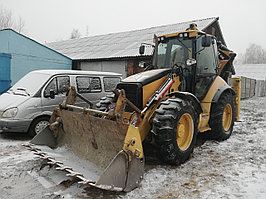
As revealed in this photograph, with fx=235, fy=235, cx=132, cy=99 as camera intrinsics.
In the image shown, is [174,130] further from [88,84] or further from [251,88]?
[251,88]

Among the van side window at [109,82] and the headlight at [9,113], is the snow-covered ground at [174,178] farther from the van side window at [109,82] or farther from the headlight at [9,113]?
the van side window at [109,82]

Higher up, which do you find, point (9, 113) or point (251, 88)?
point (251, 88)

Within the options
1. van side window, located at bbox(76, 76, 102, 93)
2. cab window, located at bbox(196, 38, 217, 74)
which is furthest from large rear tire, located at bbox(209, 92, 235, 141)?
van side window, located at bbox(76, 76, 102, 93)

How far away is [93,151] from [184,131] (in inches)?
69.0

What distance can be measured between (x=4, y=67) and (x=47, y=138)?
7260 millimetres

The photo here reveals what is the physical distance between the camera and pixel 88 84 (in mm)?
7168

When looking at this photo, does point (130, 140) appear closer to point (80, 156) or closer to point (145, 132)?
point (145, 132)

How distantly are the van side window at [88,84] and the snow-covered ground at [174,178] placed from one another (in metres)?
2.40

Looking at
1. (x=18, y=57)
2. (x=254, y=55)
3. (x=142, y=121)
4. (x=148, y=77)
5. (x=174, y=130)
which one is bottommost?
(x=174, y=130)

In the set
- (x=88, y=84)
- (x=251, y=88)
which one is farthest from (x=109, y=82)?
(x=251, y=88)

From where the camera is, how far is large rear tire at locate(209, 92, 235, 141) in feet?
18.5

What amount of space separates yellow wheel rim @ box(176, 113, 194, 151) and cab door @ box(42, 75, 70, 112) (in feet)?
11.6

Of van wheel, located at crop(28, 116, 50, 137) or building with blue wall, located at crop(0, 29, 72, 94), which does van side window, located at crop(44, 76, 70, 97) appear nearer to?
van wheel, located at crop(28, 116, 50, 137)

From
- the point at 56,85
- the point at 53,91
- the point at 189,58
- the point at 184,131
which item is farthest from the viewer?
the point at 56,85
